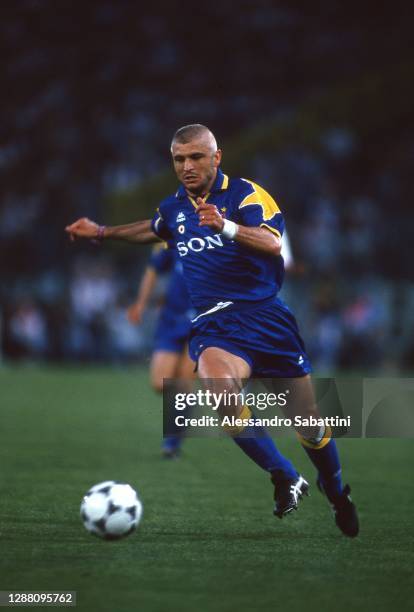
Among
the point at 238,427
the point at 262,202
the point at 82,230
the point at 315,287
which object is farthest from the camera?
the point at 315,287

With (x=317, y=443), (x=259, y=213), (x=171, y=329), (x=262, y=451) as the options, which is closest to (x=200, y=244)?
(x=259, y=213)

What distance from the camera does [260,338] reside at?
650 cm

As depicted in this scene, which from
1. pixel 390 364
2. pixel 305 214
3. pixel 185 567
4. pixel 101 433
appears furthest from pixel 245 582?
pixel 305 214

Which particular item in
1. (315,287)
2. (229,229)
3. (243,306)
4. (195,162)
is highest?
(315,287)

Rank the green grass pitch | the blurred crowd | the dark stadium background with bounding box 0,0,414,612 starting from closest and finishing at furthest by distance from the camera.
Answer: the green grass pitch → the blurred crowd → the dark stadium background with bounding box 0,0,414,612

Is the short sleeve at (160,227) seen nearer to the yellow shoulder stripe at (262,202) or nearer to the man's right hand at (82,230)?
the man's right hand at (82,230)

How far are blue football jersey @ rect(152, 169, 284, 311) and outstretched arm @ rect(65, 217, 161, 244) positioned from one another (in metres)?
0.36

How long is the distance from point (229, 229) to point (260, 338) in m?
0.78

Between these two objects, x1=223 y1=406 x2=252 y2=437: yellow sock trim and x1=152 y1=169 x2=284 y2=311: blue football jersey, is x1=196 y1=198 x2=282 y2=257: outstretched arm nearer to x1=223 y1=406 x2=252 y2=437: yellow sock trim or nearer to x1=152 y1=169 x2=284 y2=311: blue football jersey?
x1=152 y1=169 x2=284 y2=311: blue football jersey

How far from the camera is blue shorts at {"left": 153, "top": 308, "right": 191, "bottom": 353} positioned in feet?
34.9

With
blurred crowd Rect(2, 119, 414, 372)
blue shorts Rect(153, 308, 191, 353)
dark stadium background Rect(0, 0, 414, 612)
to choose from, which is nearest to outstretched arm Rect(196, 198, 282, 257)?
blue shorts Rect(153, 308, 191, 353)

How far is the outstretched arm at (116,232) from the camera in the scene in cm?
703

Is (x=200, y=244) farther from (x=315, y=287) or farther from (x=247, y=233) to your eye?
(x=315, y=287)

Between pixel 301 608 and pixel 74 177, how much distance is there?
75.0 ft
